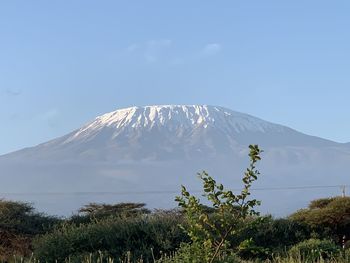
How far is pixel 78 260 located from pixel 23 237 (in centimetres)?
976

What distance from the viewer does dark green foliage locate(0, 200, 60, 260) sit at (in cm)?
2261

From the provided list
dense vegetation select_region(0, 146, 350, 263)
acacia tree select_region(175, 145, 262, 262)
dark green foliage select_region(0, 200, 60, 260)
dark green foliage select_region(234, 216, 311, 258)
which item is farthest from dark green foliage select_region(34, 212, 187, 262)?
acacia tree select_region(175, 145, 262, 262)

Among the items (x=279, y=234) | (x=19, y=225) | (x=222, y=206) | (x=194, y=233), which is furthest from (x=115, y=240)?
(x=222, y=206)

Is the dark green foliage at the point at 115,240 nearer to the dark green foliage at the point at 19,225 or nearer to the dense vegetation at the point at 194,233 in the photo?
the dense vegetation at the point at 194,233

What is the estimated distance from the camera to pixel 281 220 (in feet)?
73.8

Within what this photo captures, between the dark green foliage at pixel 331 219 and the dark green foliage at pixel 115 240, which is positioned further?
the dark green foliage at pixel 331 219

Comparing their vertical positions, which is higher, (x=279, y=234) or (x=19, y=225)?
(x=19, y=225)

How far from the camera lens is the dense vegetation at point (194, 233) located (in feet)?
24.4

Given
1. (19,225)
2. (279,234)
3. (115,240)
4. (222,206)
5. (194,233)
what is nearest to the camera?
(222,206)

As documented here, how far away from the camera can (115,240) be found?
17.3 metres

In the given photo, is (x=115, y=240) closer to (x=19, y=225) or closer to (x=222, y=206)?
(x=19, y=225)

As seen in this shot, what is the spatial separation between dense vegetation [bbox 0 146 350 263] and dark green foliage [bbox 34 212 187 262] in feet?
0.08

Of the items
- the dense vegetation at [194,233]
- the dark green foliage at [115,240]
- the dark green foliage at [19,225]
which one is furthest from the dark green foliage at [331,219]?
the dark green foliage at [19,225]

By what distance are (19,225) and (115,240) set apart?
8.38 metres
